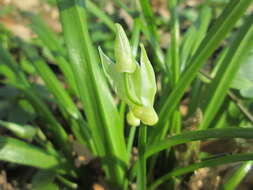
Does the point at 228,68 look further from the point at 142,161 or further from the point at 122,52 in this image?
the point at 122,52

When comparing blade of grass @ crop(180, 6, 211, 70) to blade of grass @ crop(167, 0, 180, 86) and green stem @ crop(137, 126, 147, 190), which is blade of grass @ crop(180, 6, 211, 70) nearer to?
blade of grass @ crop(167, 0, 180, 86)

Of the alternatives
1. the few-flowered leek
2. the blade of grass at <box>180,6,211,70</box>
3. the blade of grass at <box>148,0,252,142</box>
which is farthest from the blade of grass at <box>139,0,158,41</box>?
the few-flowered leek

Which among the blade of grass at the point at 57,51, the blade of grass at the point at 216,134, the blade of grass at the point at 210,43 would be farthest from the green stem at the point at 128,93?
the blade of grass at the point at 57,51

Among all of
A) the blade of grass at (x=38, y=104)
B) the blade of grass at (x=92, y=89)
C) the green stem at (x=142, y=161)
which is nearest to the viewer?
the green stem at (x=142, y=161)

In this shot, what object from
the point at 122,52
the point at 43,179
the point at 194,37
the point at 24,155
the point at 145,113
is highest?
the point at 122,52

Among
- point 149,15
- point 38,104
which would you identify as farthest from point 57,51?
point 149,15

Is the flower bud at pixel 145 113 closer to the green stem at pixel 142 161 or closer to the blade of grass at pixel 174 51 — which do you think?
the green stem at pixel 142 161

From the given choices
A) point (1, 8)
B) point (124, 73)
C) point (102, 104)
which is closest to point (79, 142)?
point (102, 104)
